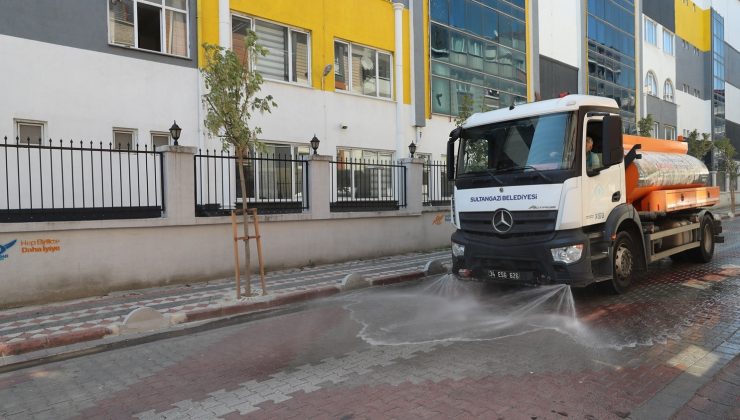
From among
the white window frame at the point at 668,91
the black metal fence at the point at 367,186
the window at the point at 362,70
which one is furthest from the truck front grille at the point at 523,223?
the white window frame at the point at 668,91

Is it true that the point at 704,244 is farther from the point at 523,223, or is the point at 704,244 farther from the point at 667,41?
the point at 667,41

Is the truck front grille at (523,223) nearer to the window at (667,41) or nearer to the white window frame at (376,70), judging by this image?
the white window frame at (376,70)

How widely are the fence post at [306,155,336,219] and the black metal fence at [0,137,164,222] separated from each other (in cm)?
336

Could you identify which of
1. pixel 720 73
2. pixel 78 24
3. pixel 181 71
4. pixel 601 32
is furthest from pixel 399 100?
pixel 720 73

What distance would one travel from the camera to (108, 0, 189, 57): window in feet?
37.5

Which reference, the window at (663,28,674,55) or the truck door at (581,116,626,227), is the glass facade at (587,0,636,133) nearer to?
the window at (663,28,674,55)

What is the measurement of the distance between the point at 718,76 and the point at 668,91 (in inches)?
405

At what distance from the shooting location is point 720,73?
43.5 metres

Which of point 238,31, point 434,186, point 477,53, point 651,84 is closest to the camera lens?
point 238,31

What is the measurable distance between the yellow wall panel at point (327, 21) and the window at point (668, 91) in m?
27.5

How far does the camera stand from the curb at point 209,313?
6.27 m

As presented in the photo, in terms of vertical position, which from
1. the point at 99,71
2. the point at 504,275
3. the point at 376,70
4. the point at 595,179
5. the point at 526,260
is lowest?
the point at 504,275

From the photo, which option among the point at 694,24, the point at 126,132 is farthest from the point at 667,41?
the point at 126,132

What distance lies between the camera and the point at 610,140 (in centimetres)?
735
